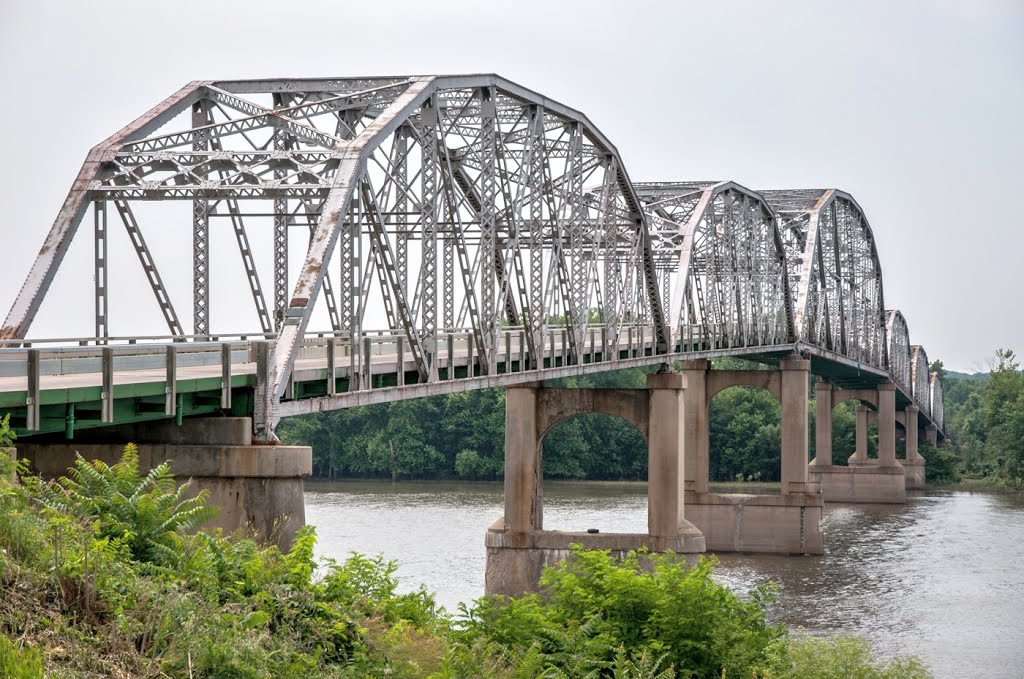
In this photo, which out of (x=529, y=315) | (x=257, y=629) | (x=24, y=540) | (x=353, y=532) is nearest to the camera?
(x=24, y=540)

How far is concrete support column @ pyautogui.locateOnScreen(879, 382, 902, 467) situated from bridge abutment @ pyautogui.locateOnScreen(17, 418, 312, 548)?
322 ft

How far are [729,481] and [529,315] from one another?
90.6 meters

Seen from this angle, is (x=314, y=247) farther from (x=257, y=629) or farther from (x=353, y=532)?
(x=353, y=532)

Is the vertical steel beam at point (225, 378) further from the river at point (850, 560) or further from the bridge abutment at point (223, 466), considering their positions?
the river at point (850, 560)

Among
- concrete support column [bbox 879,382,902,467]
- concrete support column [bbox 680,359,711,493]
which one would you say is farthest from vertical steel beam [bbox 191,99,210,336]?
concrete support column [bbox 879,382,902,467]

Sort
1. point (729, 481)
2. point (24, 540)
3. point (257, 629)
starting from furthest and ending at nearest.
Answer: point (729, 481), point (257, 629), point (24, 540)

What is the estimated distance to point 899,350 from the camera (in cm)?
13362

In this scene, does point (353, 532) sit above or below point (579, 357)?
below

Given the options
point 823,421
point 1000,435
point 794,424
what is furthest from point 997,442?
point 794,424

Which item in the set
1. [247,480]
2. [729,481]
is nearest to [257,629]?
[247,480]

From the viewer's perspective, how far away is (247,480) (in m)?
19.5

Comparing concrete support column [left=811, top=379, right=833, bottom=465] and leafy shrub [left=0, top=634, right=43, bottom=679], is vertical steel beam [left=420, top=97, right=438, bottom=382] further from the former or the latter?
concrete support column [left=811, top=379, right=833, bottom=465]

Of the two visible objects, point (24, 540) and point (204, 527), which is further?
point (204, 527)

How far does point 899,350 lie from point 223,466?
395 ft
